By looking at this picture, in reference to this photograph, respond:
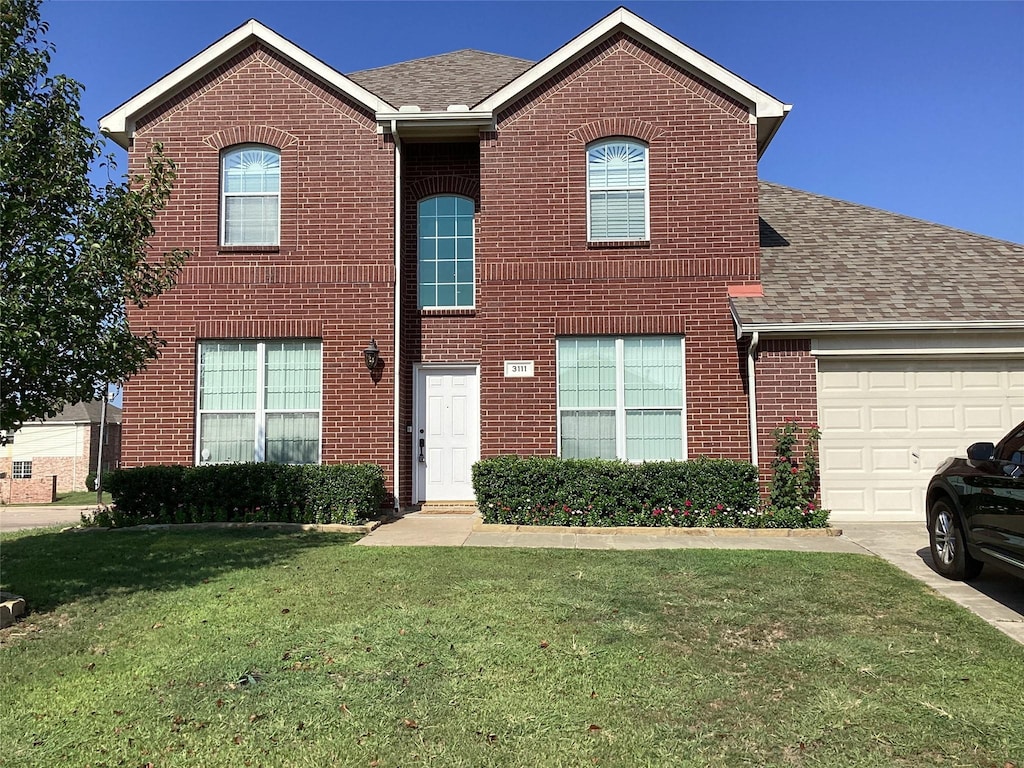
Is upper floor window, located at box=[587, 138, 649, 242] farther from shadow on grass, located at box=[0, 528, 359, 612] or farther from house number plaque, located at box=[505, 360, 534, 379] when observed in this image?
shadow on grass, located at box=[0, 528, 359, 612]

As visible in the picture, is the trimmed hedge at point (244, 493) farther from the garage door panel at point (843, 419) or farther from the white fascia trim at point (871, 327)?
the garage door panel at point (843, 419)

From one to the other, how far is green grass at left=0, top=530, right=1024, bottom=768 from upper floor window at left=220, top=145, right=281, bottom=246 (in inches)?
237

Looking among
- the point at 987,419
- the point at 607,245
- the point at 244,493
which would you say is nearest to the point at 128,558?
the point at 244,493

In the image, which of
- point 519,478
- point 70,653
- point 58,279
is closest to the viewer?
point 70,653

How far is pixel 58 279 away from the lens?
5426mm

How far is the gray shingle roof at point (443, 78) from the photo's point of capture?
39.5 feet

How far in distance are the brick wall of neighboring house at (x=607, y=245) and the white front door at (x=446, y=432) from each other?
0.87m

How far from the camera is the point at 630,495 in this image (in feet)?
30.5

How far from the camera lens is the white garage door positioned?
9617 millimetres

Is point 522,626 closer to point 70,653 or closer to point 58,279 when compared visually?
point 70,653

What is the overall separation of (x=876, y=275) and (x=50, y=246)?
1096 cm

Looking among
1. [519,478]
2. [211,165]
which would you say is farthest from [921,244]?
[211,165]

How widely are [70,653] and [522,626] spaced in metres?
3.13

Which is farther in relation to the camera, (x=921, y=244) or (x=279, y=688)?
(x=921, y=244)
